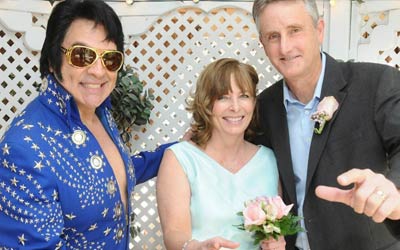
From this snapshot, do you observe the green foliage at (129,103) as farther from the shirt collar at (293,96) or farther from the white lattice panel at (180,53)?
the shirt collar at (293,96)

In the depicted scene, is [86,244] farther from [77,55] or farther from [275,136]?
[275,136]

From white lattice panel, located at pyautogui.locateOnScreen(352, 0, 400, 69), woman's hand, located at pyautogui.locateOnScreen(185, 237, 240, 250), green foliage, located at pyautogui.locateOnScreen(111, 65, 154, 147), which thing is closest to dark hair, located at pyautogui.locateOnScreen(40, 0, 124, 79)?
woman's hand, located at pyautogui.locateOnScreen(185, 237, 240, 250)

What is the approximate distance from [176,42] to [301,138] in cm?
167

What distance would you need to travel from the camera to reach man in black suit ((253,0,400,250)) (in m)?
1.90

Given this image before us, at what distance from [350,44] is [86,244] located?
246cm

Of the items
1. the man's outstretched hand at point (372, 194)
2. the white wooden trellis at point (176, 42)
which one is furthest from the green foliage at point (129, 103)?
the man's outstretched hand at point (372, 194)

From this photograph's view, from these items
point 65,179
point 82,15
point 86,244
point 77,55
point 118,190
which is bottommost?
point 86,244

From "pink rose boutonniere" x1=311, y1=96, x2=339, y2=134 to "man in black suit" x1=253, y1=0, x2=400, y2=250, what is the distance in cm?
1

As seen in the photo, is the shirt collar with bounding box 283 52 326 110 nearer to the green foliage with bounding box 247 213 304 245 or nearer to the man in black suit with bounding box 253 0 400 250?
the man in black suit with bounding box 253 0 400 250

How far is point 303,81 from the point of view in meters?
2.13

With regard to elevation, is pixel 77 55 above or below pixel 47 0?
below

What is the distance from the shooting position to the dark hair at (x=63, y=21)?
1.82 m

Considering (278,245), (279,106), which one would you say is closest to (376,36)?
(279,106)

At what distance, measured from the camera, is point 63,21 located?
5.95 ft
